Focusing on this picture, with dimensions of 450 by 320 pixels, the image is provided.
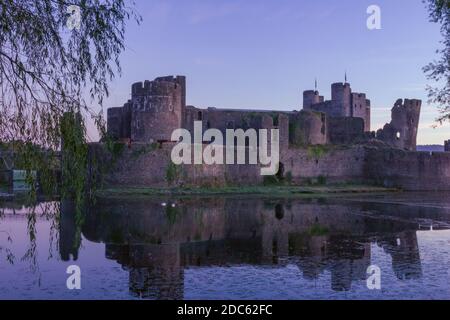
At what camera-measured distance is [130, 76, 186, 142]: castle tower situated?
4028cm

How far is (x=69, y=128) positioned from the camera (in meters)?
8.12

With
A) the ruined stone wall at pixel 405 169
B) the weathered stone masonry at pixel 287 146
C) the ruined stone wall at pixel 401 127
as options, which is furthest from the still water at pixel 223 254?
the ruined stone wall at pixel 401 127

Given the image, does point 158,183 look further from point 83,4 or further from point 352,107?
point 352,107

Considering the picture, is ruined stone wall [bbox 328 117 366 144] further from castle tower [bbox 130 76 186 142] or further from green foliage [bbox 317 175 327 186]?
castle tower [bbox 130 76 186 142]

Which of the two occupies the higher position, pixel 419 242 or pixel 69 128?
pixel 69 128

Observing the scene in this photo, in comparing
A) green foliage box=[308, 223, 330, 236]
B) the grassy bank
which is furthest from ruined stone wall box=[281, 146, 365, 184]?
green foliage box=[308, 223, 330, 236]

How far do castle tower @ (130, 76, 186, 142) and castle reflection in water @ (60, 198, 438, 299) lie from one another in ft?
43.4

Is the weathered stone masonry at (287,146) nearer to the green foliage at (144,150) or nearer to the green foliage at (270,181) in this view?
the green foliage at (144,150)

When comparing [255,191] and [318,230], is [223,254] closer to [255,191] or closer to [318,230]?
[318,230]

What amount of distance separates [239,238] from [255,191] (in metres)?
20.5

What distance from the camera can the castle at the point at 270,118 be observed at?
4038 cm
